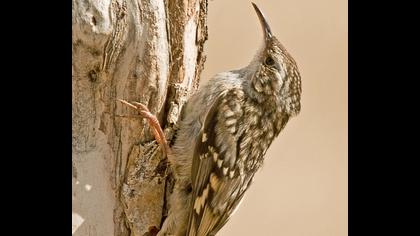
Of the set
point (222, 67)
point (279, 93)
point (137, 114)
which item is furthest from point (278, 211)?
point (137, 114)

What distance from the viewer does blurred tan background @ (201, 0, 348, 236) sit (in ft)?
17.6

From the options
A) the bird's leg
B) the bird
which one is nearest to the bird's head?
the bird

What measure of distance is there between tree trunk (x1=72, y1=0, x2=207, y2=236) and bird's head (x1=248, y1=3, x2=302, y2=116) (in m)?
0.37

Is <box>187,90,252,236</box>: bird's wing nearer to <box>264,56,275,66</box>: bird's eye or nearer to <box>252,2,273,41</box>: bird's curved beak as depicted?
<box>264,56,275,66</box>: bird's eye

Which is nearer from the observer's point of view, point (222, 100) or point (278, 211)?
point (222, 100)

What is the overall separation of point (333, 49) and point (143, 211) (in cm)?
291

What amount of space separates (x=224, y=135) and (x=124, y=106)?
19.1 inches

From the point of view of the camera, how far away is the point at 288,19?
575 centimetres

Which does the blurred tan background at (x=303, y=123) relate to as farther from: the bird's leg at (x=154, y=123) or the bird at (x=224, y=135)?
the bird's leg at (x=154, y=123)

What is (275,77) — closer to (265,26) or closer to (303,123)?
(265,26)

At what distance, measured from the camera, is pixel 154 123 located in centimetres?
325

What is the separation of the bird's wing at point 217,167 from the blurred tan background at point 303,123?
1718mm

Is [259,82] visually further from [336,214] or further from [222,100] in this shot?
[336,214]

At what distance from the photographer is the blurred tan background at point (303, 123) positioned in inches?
212
